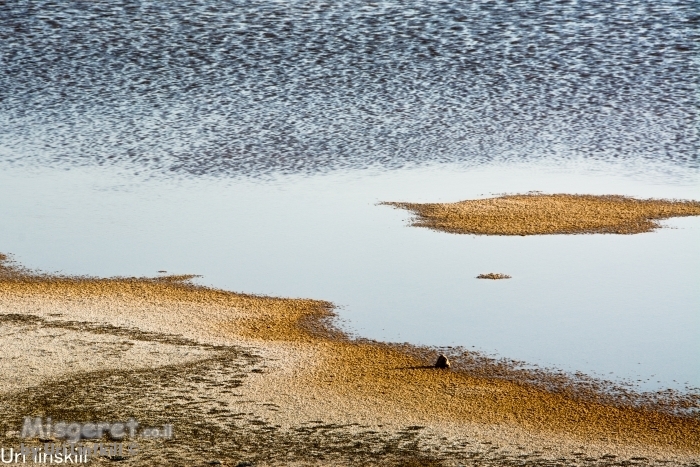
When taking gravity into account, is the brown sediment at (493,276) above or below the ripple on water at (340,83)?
above

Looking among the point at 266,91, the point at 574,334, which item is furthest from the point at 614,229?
the point at 266,91

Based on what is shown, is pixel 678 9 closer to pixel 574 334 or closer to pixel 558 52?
pixel 558 52

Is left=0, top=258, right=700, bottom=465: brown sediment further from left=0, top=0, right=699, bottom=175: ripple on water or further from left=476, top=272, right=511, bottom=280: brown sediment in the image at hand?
left=0, top=0, right=699, bottom=175: ripple on water

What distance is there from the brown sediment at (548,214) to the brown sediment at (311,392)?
367 centimetres

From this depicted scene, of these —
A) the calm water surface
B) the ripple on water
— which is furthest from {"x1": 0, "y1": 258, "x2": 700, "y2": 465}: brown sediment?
the ripple on water

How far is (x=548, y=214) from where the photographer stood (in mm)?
13742

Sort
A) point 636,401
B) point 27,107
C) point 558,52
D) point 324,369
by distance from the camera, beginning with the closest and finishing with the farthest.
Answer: point 636,401 → point 324,369 → point 27,107 → point 558,52

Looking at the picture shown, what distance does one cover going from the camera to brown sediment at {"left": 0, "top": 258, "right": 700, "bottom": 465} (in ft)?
23.7

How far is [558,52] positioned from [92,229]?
1270cm

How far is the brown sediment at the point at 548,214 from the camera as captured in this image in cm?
1323

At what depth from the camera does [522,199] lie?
47.3ft

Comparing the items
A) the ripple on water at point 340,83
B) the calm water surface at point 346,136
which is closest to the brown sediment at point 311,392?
the calm water surface at point 346,136

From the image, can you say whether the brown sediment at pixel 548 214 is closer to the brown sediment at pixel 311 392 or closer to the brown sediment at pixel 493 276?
the brown sediment at pixel 493 276

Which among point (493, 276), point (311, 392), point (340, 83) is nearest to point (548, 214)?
point (493, 276)
